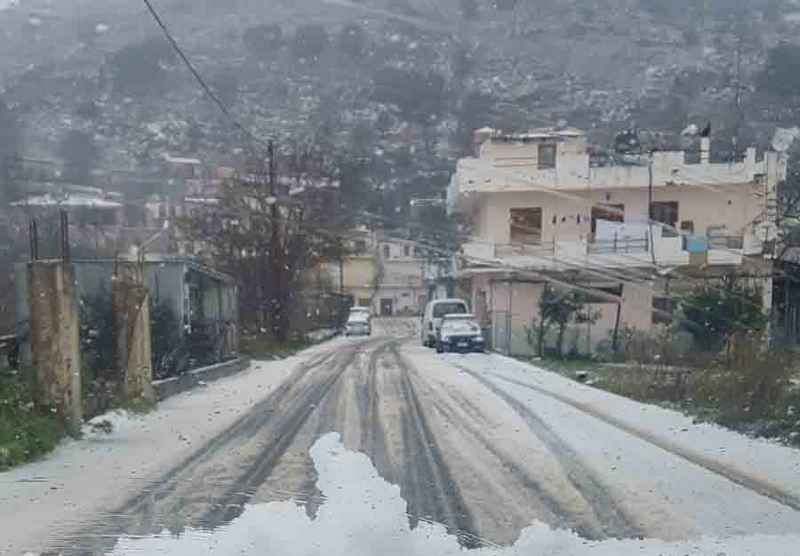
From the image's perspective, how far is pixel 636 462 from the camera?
903 cm

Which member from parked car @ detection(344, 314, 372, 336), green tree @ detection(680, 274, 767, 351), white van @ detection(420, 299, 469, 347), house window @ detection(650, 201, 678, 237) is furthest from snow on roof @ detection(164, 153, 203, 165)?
parked car @ detection(344, 314, 372, 336)

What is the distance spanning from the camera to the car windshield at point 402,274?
7.38 m

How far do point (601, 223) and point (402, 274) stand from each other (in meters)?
27.3

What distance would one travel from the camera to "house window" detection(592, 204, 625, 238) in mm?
36062

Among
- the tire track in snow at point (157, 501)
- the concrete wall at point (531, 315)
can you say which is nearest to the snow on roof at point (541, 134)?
the concrete wall at point (531, 315)

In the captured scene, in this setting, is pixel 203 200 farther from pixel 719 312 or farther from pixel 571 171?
pixel 719 312

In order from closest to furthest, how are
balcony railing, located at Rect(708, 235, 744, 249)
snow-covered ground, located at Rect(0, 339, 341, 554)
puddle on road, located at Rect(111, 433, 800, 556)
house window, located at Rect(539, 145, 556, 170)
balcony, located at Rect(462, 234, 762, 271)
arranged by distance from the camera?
1. puddle on road, located at Rect(111, 433, 800, 556)
2. snow-covered ground, located at Rect(0, 339, 341, 554)
3. balcony, located at Rect(462, 234, 762, 271)
4. balcony railing, located at Rect(708, 235, 744, 249)
5. house window, located at Rect(539, 145, 556, 170)

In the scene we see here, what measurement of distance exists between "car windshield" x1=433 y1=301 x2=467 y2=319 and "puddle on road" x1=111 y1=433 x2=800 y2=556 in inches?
1128

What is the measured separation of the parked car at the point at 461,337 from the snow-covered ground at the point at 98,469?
1649cm

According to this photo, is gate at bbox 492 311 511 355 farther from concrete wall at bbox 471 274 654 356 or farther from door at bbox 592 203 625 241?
door at bbox 592 203 625 241

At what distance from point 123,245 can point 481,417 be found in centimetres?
1194

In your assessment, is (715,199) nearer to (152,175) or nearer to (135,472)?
(152,175)

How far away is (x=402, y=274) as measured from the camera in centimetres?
6175

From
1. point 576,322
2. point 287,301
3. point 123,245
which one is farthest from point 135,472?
point 287,301
